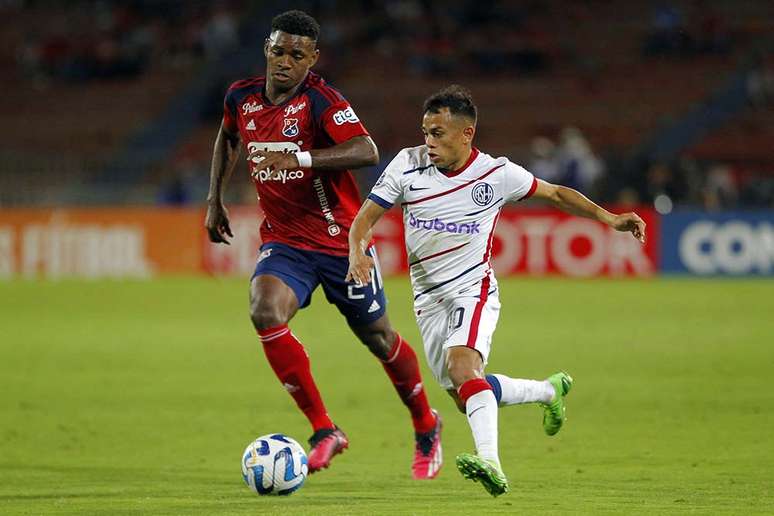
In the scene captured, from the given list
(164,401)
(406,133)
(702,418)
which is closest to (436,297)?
(702,418)

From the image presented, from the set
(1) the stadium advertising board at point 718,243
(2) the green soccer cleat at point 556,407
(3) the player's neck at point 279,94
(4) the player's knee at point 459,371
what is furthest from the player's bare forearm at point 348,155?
(1) the stadium advertising board at point 718,243

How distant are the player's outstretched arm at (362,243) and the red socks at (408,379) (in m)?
1.27

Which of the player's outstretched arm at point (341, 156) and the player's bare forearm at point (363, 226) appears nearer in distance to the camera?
the player's bare forearm at point (363, 226)

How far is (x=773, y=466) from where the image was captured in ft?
24.8

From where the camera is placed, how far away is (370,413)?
1025 cm

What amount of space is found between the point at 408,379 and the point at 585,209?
5.32 feet

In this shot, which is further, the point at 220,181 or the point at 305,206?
the point at 220,181

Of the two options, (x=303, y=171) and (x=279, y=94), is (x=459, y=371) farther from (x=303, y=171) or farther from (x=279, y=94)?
(x=279, y=94)

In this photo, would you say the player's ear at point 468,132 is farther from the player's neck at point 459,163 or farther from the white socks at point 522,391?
the white socks at point 522,391

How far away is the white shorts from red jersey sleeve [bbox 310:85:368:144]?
1114mm

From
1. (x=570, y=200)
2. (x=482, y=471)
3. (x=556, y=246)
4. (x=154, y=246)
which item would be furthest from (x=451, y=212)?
(x=154, y=246)

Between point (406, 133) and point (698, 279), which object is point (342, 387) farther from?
point (406, 133)

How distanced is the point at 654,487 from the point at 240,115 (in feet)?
9.82

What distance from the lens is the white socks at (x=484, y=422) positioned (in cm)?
628
